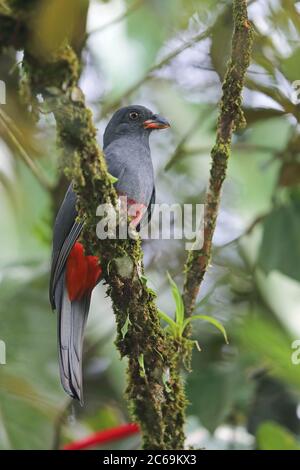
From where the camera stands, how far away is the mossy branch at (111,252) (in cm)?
164

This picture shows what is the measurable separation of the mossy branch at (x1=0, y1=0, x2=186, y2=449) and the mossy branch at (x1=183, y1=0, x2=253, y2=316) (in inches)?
10.8

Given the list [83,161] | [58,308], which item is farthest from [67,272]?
[83,161]

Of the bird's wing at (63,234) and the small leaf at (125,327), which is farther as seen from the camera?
the bird's wing at (63,234)

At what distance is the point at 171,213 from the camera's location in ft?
11.7

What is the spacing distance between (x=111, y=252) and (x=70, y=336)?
2.89 ft

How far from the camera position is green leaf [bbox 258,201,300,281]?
308 centimetres

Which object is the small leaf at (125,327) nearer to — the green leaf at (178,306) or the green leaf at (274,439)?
the green leaf at (178,306)

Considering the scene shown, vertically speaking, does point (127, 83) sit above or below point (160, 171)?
above

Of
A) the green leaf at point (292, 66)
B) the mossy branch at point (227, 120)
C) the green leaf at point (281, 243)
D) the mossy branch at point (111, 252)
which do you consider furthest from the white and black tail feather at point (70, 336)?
the green leaf at point (292, 66)

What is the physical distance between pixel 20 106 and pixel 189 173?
84 cm

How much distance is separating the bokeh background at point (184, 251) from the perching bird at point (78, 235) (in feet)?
0.50

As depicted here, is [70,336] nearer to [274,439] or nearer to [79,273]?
[79,273]
